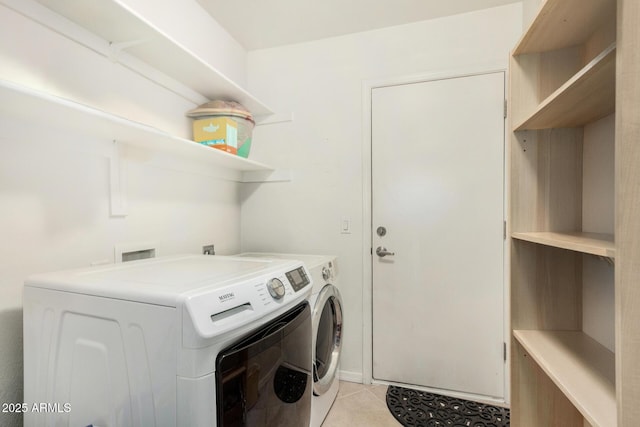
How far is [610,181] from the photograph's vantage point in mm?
1014

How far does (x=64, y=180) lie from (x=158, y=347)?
2.92ft

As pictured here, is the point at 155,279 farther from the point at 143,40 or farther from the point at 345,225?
the point at 345,225

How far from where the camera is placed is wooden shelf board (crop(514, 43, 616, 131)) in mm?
746

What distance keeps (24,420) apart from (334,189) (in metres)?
1.82

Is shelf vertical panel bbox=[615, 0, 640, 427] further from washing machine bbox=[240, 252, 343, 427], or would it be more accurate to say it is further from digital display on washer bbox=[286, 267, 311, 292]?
washing machine bbox=[240, 252, 343, 427]

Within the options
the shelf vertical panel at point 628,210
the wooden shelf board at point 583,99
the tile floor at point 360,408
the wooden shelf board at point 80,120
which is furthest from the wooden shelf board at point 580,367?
the wooden shelf board at point 80,120

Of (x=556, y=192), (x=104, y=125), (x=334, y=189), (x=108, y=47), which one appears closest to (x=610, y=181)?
(x=556, y=192)

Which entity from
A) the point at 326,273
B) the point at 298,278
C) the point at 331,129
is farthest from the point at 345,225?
the point at 298,278

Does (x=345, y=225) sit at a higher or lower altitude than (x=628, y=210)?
lower

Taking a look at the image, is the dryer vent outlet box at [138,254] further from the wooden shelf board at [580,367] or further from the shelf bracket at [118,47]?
the wooden shelf board at [580,367]

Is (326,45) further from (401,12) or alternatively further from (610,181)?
(610,181)

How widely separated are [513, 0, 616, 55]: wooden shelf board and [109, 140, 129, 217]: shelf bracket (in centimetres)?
171

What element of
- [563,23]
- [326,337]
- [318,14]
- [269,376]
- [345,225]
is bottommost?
[326,337]

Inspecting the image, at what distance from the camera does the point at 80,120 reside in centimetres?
109
